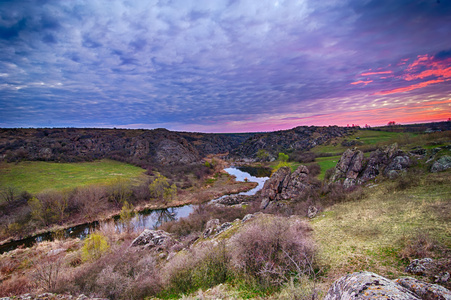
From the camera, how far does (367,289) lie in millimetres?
3139

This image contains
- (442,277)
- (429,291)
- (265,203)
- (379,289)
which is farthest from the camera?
(265,203)

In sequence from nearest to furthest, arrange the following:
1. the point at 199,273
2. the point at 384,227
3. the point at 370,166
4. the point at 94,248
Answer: the point at 199,273 < the point at 384,227 < the point at 94,248 < the point at 370,166

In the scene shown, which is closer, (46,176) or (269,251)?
(269,251)

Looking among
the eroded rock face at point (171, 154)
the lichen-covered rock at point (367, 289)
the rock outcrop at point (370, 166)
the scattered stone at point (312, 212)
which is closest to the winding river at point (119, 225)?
the scattered stone at point (312, 212)

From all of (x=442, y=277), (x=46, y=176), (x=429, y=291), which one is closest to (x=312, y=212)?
(x=442, y=277)

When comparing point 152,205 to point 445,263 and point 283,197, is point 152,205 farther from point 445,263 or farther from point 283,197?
point 445,263

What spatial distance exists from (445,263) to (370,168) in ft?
69.6

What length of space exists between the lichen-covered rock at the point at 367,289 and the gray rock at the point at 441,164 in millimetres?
23861

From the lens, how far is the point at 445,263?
6.39 meters

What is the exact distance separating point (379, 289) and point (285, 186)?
96.1 ft

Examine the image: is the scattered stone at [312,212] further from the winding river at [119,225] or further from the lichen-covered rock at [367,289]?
the winding river at [119,225]

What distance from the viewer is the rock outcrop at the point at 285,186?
29.8m

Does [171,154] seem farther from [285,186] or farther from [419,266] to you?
[419,266]

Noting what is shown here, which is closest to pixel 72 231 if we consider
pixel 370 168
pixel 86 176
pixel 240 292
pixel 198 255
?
pixel 86 176
